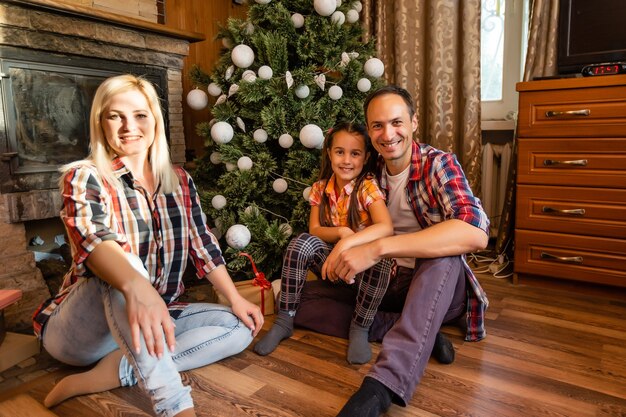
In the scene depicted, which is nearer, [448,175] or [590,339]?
[448,175]

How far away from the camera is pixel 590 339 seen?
154 cm

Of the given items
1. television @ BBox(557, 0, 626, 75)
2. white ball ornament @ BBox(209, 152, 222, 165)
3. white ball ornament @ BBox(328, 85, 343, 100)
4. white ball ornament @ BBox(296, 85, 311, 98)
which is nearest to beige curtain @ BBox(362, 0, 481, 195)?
television @ BBox(557, 0, 626, 75)

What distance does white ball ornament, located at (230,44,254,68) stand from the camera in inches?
78.6

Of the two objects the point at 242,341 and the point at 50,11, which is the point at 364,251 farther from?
the point at 50,11

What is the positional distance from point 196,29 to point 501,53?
1.78 m

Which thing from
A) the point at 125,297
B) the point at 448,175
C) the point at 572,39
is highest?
the point at 572,39

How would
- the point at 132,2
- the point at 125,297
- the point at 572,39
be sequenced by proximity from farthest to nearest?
the point at 132,2, the point at 572,39, the point at 125,297

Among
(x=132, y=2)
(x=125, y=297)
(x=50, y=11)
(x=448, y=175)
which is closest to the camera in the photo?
(x=125, y=297)

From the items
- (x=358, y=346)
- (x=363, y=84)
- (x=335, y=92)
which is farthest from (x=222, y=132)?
(x=358, y=346)

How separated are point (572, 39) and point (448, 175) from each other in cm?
118

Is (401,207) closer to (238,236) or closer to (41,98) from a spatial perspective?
(238,236)

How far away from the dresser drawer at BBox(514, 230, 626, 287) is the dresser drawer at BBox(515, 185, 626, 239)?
0.03m

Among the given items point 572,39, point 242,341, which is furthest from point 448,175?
point 572,39

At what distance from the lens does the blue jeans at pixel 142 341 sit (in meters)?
0.98
